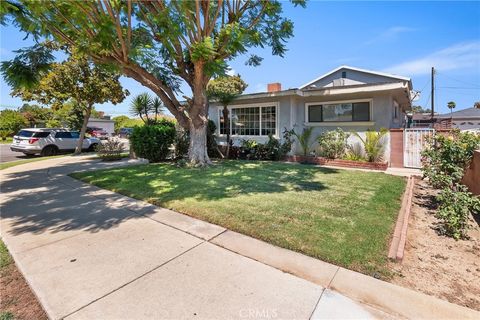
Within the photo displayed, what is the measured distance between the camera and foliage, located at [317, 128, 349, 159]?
1056 centimetres

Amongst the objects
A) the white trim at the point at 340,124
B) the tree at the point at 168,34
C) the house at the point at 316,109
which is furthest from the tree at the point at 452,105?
the tree at the point at 168,34

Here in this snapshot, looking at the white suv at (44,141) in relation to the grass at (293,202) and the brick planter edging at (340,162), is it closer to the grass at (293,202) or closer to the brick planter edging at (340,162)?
the grass at (293,202)

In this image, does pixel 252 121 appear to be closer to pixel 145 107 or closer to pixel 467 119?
pixel 145 107

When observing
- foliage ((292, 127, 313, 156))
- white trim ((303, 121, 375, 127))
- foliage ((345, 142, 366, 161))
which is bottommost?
foliage ((345, 142, 366, 161))

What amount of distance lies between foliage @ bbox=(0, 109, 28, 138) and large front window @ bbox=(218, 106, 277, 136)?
30845mm

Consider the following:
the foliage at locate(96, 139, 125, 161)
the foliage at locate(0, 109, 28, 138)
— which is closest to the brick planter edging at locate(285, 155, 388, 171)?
the foliage at locate(96, 139, 125, 161)

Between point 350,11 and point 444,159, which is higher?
point 350,11

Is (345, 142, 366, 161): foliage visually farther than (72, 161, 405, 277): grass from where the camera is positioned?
Yes

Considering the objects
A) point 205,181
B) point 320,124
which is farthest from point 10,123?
point 320,124

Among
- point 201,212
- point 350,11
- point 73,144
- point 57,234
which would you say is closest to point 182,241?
point 201,212

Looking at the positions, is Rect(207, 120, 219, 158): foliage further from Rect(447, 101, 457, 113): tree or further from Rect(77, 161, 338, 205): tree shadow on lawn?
Rect(447, 101, 457, 113): tree

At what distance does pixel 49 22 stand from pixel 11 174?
6097 millimetres

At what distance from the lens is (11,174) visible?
920 centimetres

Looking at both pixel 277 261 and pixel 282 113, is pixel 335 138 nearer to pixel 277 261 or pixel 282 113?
pixel 282 113
